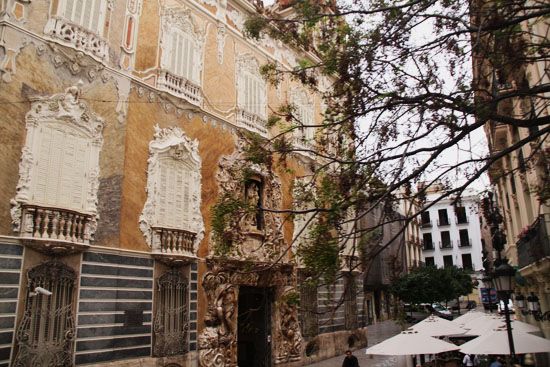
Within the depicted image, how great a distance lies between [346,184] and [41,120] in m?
7.39

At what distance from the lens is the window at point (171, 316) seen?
40.8 ft

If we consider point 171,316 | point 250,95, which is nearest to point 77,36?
point 250,95

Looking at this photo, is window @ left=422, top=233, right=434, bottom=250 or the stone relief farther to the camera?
window @ left=422, top=233, right=434, bottom=250

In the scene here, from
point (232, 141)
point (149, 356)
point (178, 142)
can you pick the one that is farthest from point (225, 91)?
point (149, 356)

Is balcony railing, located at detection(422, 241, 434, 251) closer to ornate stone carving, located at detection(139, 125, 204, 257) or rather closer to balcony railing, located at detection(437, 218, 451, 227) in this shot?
balcony railing, located at detection(437, 218, 451, 227)

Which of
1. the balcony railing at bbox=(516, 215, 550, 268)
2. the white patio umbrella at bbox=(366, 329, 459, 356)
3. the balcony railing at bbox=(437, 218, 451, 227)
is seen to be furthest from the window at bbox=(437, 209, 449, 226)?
the white patio umbrella at bbox=(366, 329, 459, 356)

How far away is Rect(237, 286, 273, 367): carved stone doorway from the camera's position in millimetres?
16938

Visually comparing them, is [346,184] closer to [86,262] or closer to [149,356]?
[86,262]

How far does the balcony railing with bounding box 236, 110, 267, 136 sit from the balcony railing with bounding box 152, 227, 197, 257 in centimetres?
508

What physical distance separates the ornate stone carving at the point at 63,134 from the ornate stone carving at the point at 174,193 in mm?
1675

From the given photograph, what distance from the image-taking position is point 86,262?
11016 millimetres

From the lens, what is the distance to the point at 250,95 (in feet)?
59.2

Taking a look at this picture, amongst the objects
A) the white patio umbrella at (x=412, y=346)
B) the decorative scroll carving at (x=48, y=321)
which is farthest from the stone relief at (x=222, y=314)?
the decorative scroll carving at (x=48, y=321)

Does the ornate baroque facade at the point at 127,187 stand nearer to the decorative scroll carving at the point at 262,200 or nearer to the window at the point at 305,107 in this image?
the decorative scroll carving at the point at 262,200
